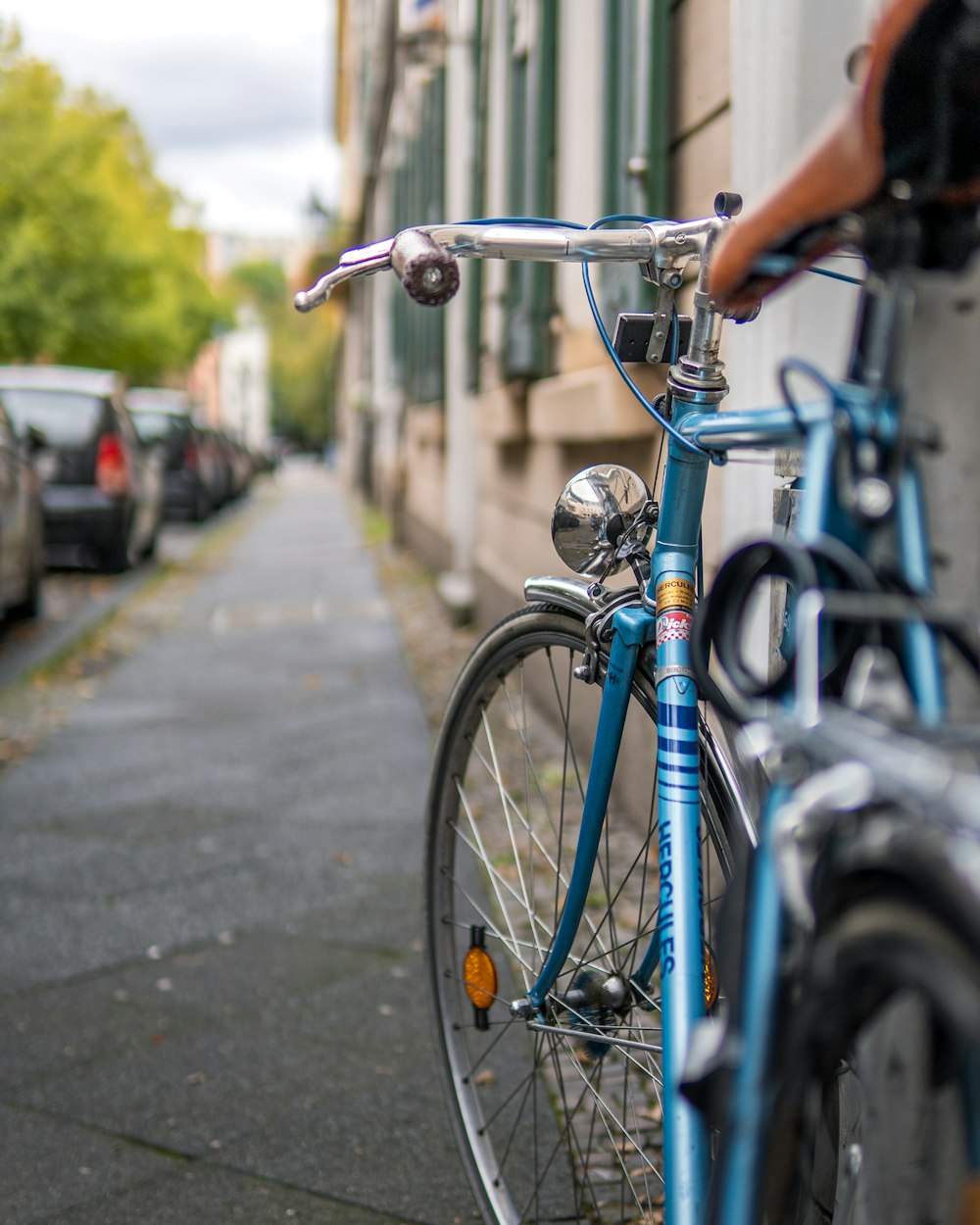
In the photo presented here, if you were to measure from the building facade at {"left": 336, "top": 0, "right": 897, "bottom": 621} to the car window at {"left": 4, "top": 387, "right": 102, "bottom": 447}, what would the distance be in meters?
2.78

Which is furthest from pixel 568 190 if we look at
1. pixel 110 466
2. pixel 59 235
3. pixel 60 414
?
pixel 59 235

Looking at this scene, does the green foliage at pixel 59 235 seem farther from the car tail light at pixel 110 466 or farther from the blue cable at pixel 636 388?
the blue cable at pixel 636 388

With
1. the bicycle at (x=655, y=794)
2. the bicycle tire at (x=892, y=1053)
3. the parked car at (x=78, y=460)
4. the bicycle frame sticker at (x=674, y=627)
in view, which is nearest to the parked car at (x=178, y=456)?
the parked car at (x=78, y=460)

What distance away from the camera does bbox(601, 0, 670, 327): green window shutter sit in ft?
12.9

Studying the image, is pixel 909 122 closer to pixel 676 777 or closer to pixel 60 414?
pixel 676 777

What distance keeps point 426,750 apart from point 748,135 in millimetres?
3165

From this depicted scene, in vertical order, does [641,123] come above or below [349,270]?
above

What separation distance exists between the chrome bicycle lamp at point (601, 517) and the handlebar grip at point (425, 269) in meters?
0.37

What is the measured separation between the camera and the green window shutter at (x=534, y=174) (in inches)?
225

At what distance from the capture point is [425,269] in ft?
4.61

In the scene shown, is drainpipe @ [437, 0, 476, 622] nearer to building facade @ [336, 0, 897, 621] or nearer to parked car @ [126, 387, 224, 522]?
building facade @ [336, 0, 897, 621]

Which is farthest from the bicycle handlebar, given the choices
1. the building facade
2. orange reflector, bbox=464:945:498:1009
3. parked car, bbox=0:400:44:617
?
parked car, bbox=0:400:44:617

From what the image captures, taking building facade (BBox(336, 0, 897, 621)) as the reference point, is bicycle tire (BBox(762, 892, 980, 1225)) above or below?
below

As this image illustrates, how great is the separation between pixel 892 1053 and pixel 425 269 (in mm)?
815
